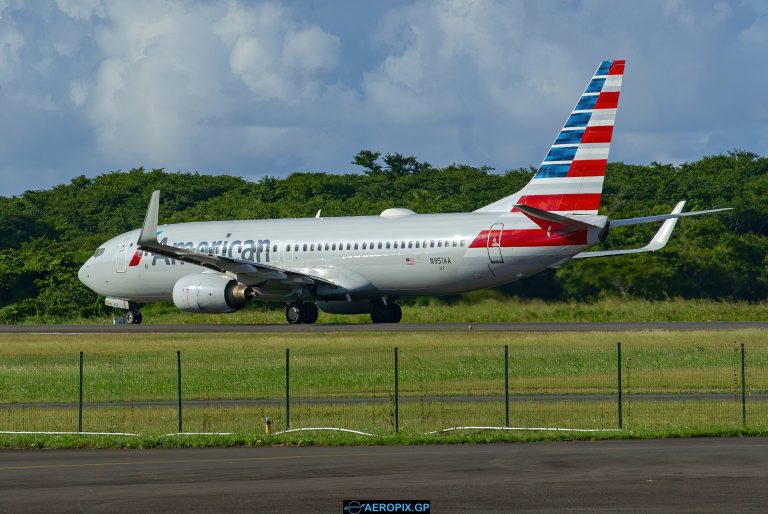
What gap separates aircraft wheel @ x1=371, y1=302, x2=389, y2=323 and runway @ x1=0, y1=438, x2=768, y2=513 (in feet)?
98.4

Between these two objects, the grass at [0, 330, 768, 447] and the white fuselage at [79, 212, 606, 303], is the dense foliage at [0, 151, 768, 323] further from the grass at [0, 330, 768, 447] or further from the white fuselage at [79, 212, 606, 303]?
the grass at [0, 330, 768, 447]

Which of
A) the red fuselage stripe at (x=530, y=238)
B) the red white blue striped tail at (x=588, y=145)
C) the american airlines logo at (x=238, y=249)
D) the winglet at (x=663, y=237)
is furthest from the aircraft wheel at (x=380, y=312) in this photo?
the winglet at (x=663, y=237)

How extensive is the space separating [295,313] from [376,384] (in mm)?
19548

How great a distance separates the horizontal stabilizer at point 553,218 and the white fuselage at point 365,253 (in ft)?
1.50

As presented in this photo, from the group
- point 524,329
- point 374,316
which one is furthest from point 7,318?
point 524,329

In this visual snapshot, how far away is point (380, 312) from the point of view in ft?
174

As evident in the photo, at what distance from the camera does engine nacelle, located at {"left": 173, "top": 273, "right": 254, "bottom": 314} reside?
168 feet

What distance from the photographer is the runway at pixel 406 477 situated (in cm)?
1645

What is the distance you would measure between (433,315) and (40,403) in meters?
25.7

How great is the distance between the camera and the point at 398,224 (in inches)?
1996

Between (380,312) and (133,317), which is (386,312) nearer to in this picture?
(380,312)

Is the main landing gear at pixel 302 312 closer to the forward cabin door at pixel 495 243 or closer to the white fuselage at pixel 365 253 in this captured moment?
the white fuselage at pixel 365 253

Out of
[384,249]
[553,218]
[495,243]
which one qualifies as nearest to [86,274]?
[384,249]

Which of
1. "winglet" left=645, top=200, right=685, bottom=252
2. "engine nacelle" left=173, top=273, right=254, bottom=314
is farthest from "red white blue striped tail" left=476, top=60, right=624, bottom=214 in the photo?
"engine nacelle" left=173, top=273, right=254, bottom=314
